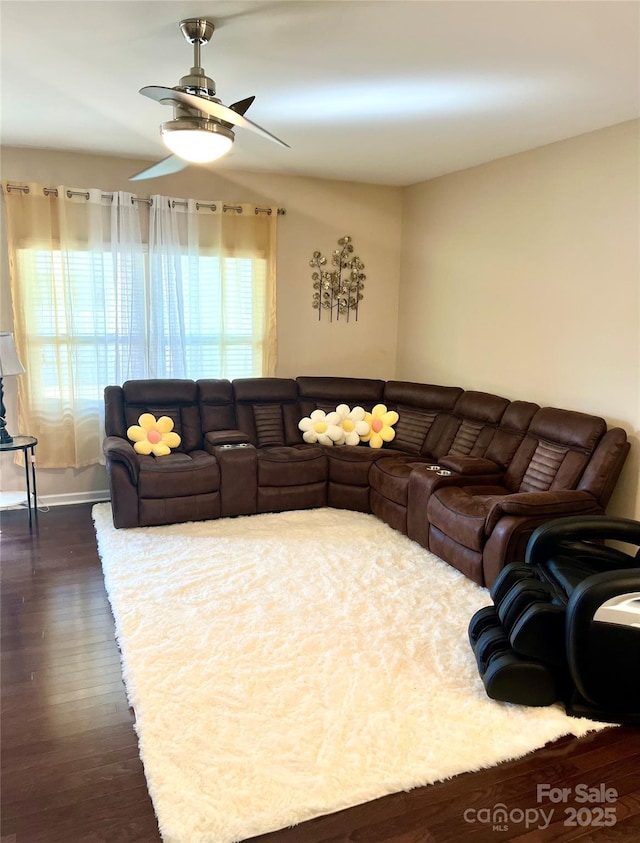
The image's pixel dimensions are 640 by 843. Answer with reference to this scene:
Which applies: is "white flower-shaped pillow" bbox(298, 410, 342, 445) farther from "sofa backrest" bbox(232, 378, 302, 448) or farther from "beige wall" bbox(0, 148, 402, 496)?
"beige wall" bbox(0, 148, 402, 496)

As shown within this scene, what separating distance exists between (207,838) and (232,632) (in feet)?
3.77

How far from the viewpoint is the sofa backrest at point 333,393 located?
214 inches

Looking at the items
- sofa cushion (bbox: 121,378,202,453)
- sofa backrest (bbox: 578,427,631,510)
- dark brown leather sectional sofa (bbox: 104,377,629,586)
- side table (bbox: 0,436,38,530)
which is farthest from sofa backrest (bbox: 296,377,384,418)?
sofa backrest (bbox: 578,427,631,510)

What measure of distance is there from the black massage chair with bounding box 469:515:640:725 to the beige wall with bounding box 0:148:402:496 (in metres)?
3.44

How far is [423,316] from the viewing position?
5.71 m

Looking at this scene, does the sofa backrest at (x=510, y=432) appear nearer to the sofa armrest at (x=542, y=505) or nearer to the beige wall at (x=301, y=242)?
the sofa armrest at (x=542, y=505)

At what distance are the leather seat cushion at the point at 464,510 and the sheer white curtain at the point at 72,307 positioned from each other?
2.69 meters

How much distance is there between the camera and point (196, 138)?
8.58ft

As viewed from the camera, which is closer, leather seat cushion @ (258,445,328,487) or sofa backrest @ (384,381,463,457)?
leather seat cushion @ (258,445,328,487)

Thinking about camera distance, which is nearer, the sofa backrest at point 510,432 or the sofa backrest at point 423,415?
the sofa backrest at point 510,432

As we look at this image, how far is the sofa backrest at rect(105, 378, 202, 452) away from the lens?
4.77 metres

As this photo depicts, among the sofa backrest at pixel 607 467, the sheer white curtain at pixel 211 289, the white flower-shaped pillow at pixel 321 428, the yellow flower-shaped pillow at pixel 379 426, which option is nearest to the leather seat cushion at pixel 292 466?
the white flower-shaped pillow at pixel 321 428

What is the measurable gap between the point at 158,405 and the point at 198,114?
8.99 ft

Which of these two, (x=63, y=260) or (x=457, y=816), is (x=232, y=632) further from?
(x=63, y=260)
